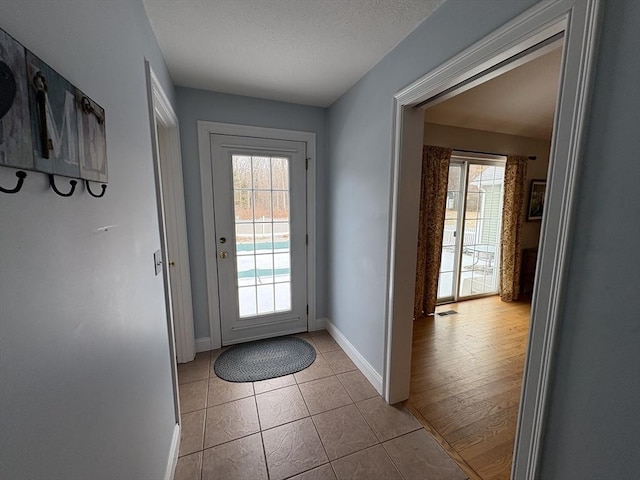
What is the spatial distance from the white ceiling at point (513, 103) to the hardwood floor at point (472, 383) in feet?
7.23

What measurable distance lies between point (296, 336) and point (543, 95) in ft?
10.7

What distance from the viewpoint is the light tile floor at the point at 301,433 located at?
144 cm

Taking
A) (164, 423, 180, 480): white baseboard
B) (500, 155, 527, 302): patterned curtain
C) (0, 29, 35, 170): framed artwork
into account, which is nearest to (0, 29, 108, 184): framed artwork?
(0, 29, 35, 170): framed artwork

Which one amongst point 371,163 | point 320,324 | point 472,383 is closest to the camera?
point 371,163

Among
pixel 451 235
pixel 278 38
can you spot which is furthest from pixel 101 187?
pixel 451 235

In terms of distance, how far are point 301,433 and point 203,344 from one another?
4.44 ft

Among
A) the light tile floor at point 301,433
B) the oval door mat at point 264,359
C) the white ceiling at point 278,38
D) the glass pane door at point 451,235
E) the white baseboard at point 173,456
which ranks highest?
the white ceiling at point 278,38

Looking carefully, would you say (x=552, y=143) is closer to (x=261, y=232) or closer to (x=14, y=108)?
(x=14, y=108)

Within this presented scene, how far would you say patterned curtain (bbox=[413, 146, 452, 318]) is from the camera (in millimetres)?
3158

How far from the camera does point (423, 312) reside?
339 cm

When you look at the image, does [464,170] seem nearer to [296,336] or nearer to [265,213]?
[265,213]

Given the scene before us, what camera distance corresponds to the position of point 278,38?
1.59m

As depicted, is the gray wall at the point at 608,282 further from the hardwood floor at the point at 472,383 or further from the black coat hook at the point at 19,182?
the black coat hook at the point at 19,182

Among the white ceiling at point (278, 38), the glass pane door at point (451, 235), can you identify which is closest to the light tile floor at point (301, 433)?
the glass pane door at point (451, 235)
